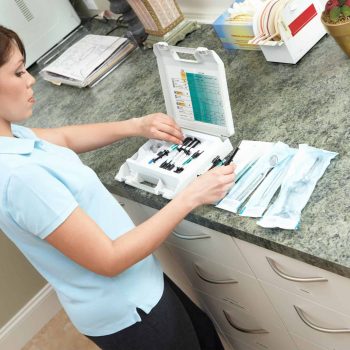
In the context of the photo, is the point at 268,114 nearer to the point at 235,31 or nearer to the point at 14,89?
the point at 235,31

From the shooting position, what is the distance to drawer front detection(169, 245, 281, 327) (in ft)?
4.47

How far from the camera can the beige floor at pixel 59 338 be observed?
2.40 m

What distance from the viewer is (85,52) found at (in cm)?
209

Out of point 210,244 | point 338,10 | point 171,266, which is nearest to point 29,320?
point 171,266

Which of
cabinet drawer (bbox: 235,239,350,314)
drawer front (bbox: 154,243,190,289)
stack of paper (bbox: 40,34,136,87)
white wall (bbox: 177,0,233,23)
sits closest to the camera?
cabinet drawer (bbox: 235,239,350,314)

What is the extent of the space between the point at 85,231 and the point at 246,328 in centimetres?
83

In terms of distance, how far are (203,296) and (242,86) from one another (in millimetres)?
673

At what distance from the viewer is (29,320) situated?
252 centimetres

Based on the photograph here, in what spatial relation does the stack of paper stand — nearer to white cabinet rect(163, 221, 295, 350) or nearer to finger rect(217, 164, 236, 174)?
white cabinet rect(163, 221, 295, 350)

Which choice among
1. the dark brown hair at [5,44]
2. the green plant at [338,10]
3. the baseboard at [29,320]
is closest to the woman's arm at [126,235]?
the dark brown hair at [5,44]

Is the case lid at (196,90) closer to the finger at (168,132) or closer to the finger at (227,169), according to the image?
the finger at (168,132)

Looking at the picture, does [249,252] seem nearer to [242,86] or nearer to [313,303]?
[313,303]

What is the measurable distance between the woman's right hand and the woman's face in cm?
37

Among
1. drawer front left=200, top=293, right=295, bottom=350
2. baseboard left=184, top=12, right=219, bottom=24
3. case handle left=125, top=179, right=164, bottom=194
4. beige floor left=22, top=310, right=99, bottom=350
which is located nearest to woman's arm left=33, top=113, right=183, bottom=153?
case handle left=125, top=179, right=164, bottom=194
